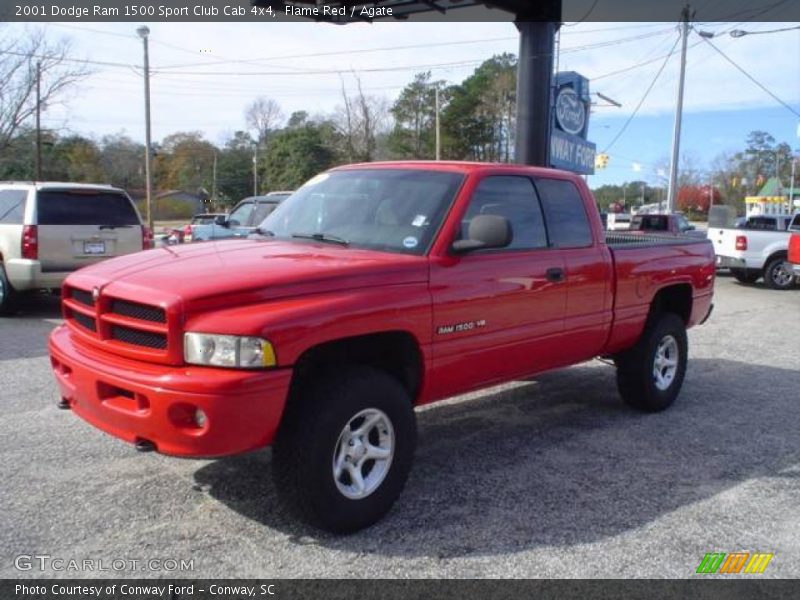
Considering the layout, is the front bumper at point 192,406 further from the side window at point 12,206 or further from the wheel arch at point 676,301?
the side window at point 12,206

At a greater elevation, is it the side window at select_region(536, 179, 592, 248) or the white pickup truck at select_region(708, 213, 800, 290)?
the side window at select_region(536, 179, 592, 248)

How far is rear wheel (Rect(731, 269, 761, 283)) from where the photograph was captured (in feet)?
57.8

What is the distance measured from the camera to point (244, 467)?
4445 mm

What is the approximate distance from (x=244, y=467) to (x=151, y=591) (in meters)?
1.40

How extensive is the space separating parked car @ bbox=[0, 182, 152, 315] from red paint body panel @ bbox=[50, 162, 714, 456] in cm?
601

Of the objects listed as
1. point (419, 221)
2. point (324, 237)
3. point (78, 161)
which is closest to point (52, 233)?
point (324, 237)

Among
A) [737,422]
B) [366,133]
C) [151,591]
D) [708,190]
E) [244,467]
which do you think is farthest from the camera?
[708,190]

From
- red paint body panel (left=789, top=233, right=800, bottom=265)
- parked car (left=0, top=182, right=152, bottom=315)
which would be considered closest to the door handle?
parked car (left=0, top=182, right=152, bottom=315)

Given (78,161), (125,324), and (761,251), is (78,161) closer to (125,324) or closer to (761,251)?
(761,251)

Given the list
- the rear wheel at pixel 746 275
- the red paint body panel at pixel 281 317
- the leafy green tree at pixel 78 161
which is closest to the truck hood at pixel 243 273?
the red paint body panel at pixel 281 317

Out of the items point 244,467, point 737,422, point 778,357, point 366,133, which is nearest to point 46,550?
point 244,467

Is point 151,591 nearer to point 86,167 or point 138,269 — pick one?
point 138,269

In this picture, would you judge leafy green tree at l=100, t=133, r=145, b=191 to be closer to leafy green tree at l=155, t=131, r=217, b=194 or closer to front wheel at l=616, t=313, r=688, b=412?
leafy green tree at l=155, t=131, r=217, b=194

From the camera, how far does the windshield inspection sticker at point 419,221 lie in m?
4.20
